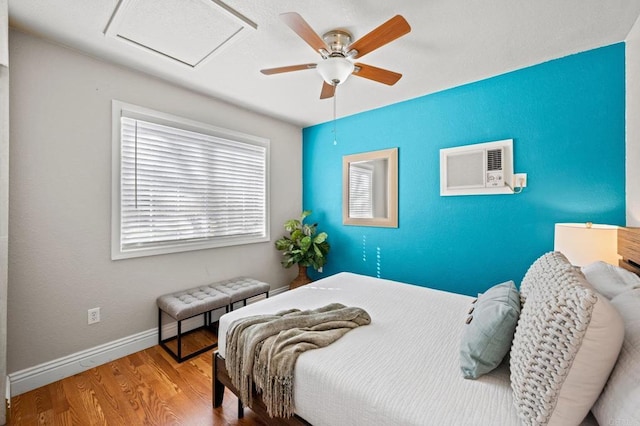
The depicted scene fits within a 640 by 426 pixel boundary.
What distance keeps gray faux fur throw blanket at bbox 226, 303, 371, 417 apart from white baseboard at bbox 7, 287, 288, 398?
1.46 meters

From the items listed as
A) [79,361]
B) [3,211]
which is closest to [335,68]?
[3,211]

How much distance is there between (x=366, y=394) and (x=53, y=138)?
107 inches

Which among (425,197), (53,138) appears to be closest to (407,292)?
(425,197)

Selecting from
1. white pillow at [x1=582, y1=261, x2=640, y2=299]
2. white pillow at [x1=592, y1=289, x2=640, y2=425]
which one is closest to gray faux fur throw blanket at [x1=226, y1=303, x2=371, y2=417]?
white pillow at [x1=592, y1=289, x2=640, y2=425]

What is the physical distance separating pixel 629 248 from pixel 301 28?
87.0 inches

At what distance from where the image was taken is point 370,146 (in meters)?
3.46

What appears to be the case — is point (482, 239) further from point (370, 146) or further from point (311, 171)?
point (311, 171)

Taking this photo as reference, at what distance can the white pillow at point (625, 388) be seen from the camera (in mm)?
709

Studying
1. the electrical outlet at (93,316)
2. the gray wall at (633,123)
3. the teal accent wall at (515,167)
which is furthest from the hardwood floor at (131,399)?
the gray wall at (633,123)

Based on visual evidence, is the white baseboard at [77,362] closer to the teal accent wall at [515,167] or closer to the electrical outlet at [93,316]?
the electrical outlet at [93,316]

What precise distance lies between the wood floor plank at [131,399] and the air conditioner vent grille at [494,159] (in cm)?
272

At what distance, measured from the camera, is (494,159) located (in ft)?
8.36

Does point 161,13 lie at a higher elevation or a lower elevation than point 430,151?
higher

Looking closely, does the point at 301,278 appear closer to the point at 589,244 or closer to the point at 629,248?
the point at 589,244
